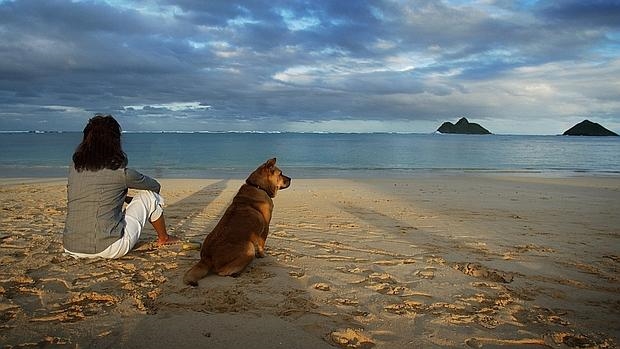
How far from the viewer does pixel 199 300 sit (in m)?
3.75

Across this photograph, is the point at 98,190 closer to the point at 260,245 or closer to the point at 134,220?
the point at 134,220

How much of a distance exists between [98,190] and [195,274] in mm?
1389

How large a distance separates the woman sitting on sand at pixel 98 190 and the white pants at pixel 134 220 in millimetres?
11

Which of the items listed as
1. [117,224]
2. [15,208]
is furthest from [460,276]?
[15,208]

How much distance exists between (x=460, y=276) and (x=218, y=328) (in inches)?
108

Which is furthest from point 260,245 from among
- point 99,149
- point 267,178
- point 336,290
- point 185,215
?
point 185,215

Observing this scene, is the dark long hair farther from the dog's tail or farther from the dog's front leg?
the dog's front leg

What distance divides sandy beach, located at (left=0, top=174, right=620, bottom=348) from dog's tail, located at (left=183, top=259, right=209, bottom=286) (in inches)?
3.6

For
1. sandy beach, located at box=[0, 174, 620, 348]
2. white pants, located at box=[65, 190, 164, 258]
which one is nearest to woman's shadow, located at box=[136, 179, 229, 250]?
sandy beach, located at box=[0, 174, 620, 348]

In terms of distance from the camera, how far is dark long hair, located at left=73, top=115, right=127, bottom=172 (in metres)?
A: 4.34

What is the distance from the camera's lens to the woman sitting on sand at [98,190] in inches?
171

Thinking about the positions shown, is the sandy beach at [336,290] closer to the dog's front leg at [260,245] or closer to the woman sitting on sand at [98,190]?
the dog's front leg at [260,245]

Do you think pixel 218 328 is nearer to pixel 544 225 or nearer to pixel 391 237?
pixel 391 237

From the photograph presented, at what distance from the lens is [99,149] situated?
4.36m
